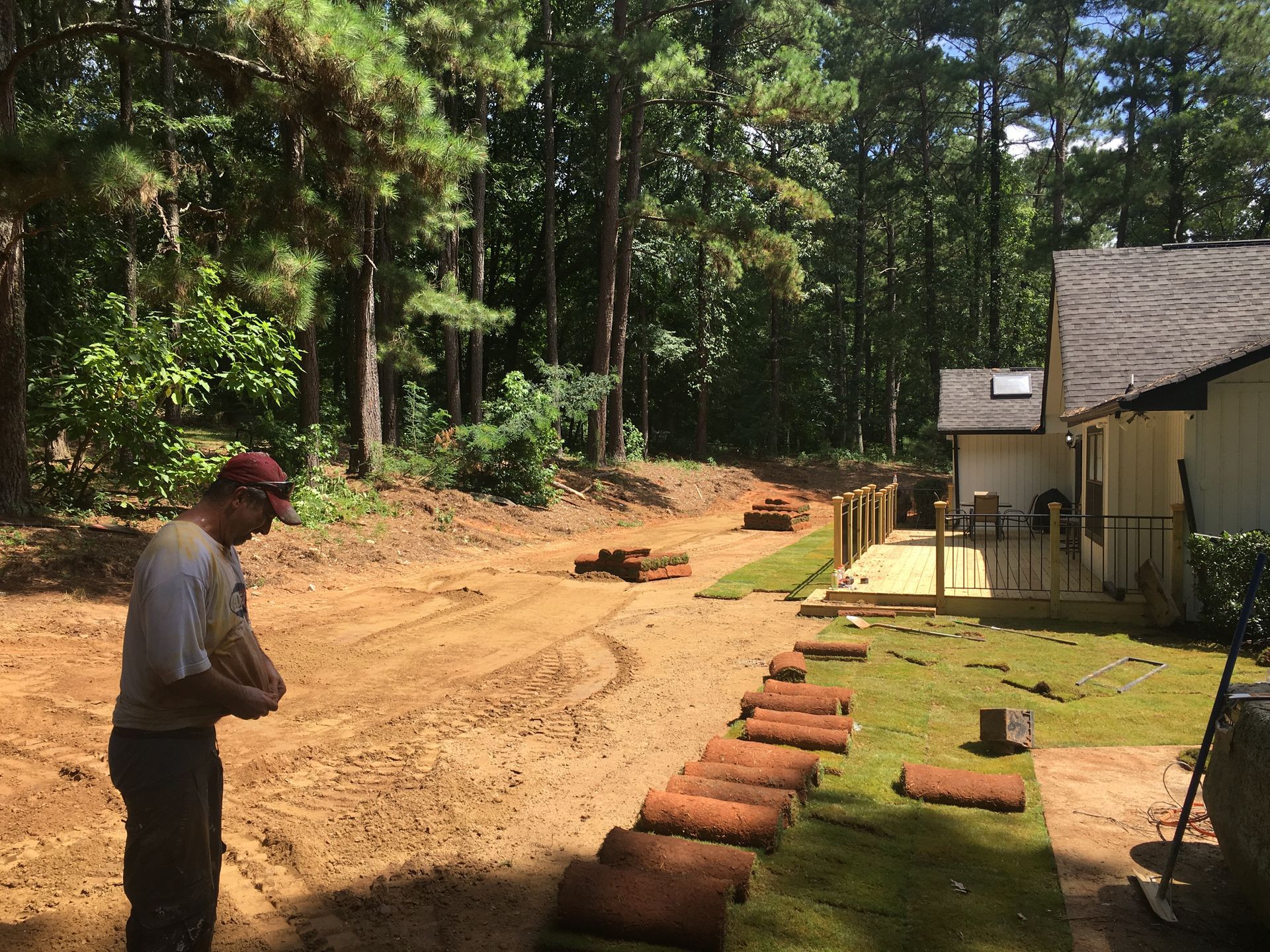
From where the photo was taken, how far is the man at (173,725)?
9.78ft

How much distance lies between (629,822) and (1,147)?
9511 millimetres

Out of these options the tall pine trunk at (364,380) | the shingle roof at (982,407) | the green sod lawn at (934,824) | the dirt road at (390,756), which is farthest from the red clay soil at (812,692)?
the shingle roof at (982,407)

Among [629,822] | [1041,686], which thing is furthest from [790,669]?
[629,822]

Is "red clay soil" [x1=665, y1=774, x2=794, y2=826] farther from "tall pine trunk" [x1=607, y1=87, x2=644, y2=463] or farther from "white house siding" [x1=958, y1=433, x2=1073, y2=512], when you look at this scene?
"tall pine trunk" [x1=607, y1=87, x2=644, y2=463]

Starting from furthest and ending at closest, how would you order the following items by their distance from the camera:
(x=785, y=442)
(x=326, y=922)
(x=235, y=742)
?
(x=785, y=442) → (x=235, y=742) → (x=326, y=922)

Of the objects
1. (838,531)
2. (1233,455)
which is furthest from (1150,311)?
(838,531)

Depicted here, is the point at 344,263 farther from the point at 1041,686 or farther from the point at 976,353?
the point at 976,353

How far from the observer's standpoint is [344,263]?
15.3 meters

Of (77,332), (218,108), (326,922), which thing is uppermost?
(218,108)

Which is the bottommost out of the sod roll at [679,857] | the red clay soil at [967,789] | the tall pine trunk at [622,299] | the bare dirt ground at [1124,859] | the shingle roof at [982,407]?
the bare dirt ground at [1124,859]

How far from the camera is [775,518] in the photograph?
21953mm

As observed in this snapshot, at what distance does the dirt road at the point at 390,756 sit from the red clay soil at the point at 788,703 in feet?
0.98

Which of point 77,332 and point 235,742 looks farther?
point 77,332

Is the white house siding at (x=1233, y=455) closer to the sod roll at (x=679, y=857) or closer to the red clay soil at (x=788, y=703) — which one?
the red clay soil at (x=788, y=703)
